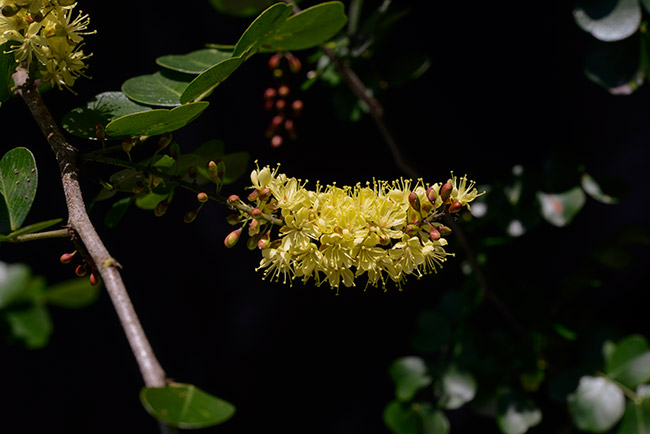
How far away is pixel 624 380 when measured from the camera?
1.48 metres

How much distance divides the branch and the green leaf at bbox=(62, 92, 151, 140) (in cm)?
4

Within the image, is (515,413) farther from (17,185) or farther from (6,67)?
(6,67)

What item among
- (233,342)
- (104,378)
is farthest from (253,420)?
(104,378)

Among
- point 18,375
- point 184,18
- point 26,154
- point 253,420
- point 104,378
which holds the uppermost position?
point 26,154

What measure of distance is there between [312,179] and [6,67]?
1.31 metres

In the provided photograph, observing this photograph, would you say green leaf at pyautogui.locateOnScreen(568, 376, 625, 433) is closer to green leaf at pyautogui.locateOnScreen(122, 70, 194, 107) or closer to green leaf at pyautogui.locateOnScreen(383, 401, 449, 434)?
green leaf at pyautogui.locateOnScreen(383, 401, 449, 434)

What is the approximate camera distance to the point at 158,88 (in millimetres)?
1103

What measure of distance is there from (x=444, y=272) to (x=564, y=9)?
98cm

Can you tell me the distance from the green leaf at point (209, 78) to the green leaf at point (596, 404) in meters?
1.19

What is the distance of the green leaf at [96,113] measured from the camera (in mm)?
1012

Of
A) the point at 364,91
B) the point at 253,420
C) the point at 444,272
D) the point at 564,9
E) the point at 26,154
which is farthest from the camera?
the point at 253,420

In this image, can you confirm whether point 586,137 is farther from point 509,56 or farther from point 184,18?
point 184,18

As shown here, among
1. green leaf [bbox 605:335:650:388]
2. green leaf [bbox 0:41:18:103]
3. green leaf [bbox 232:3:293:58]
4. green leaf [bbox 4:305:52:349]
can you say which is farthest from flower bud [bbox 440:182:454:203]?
green leaf [bbox 605:335:650:388]

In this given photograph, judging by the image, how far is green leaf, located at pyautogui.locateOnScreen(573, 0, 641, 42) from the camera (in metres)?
1.31
